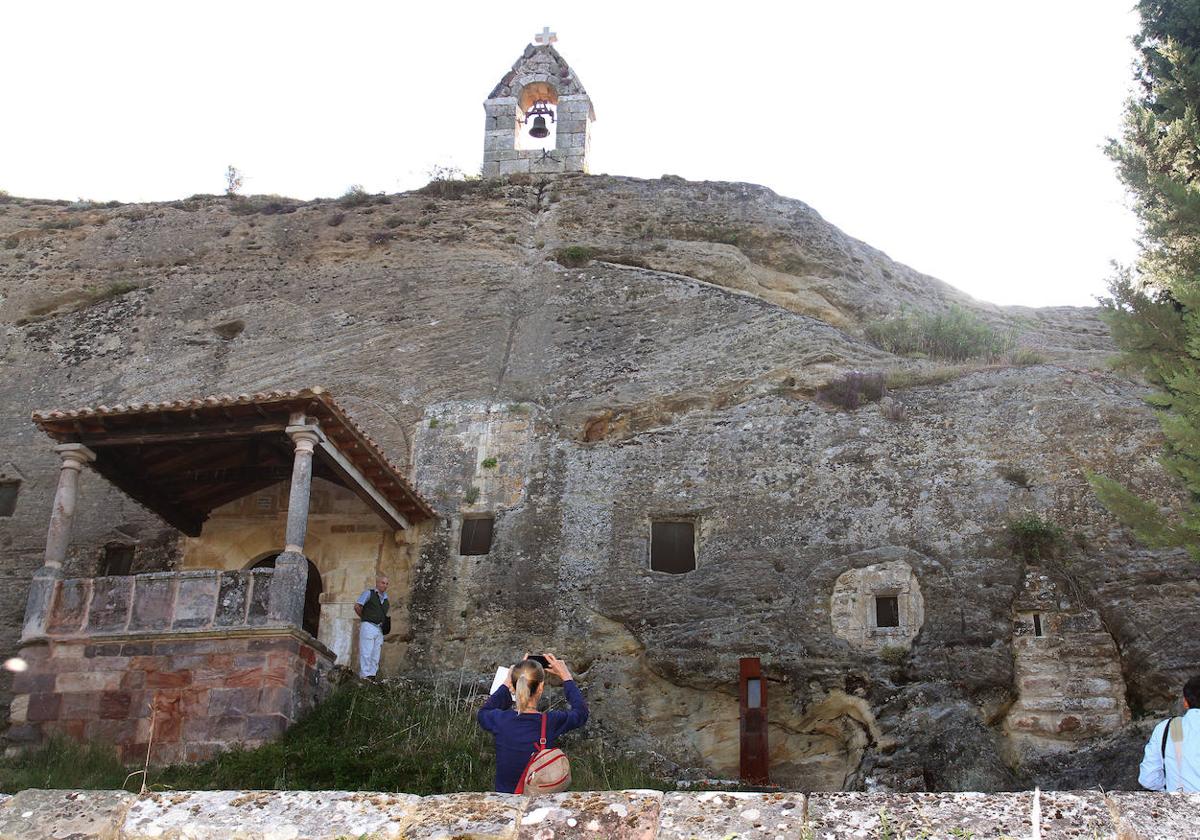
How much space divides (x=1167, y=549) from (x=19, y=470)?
1425 centimetres

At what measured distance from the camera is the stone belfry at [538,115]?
74.8 ft

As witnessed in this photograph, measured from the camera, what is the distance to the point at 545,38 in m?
24.0

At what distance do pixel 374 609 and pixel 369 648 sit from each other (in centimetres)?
44

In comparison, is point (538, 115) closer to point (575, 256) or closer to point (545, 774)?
point (575, 256)

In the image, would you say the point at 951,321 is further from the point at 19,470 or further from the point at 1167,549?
the point at 19,470

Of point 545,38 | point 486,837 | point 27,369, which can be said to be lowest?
point 486,837

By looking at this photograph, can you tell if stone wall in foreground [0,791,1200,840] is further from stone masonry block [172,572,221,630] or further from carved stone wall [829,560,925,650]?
carved stone wall [829,560,925,650]

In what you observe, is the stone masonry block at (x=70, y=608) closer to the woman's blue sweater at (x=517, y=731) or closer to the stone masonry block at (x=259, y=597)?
the stone masonry block at (x=259, y=597)

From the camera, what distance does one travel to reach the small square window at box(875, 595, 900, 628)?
14.2m

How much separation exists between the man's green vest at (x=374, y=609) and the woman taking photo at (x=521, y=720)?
6.67m

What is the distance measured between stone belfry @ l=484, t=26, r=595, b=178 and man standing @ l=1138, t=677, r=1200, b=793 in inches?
621

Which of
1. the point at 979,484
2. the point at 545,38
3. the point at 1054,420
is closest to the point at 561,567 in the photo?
the point at 979,484

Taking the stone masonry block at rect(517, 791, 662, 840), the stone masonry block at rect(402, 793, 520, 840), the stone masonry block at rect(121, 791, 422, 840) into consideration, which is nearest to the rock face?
the stone masonry block at rect(517, 791, 662, 840)

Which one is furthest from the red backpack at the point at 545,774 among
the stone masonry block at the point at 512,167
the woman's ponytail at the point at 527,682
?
the stone masonry block at the point at 512,167
